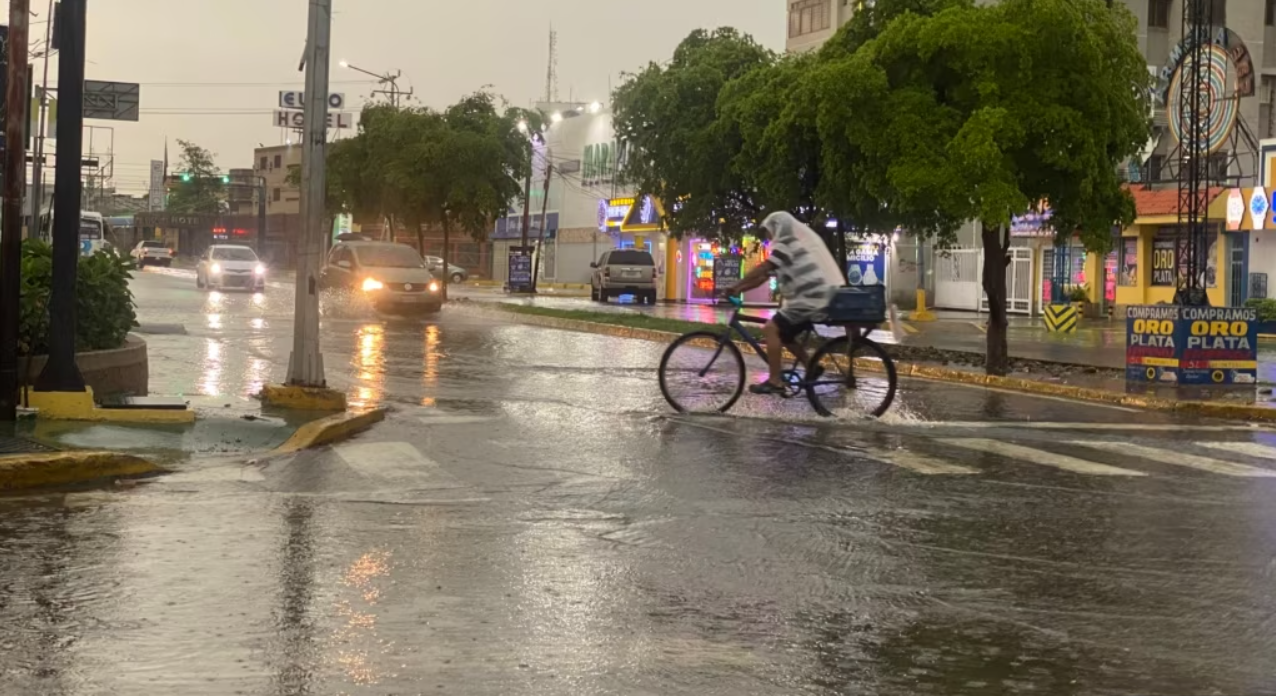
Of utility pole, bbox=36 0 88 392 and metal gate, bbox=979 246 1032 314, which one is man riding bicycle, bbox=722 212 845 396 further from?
metal gate, bbox=979 246 1032 314

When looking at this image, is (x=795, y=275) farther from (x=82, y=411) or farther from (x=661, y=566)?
(x=82, y=411)

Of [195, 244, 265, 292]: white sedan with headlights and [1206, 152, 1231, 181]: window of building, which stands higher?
[1206, 152, 1231, 181]: window of building

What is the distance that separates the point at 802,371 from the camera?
490 inches

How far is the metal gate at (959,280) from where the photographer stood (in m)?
50.7

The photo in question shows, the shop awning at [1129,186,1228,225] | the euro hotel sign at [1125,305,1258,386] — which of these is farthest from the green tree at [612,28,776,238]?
the shop awning at [1129,186,1228,225]

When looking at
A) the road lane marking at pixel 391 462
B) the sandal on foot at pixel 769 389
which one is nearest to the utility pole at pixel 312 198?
the road lane marking at pixel 391 462

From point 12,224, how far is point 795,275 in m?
6.49

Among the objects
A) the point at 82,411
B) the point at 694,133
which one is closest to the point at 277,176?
the point at 694,133

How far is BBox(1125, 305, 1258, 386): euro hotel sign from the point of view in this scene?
57.3 ft

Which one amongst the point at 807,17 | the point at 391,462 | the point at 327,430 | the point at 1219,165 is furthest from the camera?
the point at 807,17

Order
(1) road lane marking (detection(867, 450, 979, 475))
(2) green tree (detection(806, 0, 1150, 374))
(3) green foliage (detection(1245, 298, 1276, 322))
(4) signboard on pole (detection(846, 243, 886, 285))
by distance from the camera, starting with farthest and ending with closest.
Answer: (4) signboard on pole (detection(846, 243, 886, 285))
(3) green foliage (detection(1245, 298, 1276, 322))
(2) green tree (detection(806, 0, 1150, 374))
(1) road lane marking (detection(867, 450, 979, 475))

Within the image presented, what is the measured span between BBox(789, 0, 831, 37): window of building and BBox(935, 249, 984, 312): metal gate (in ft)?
55.3

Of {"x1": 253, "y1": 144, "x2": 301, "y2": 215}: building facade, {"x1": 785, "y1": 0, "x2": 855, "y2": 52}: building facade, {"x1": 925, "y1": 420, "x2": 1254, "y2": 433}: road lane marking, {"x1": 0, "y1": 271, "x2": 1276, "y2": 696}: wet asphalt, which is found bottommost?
{"x1": 0, "y1": 271, "x2": 1276, "y2": 696}: wet asphalt

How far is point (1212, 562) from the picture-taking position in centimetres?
680
